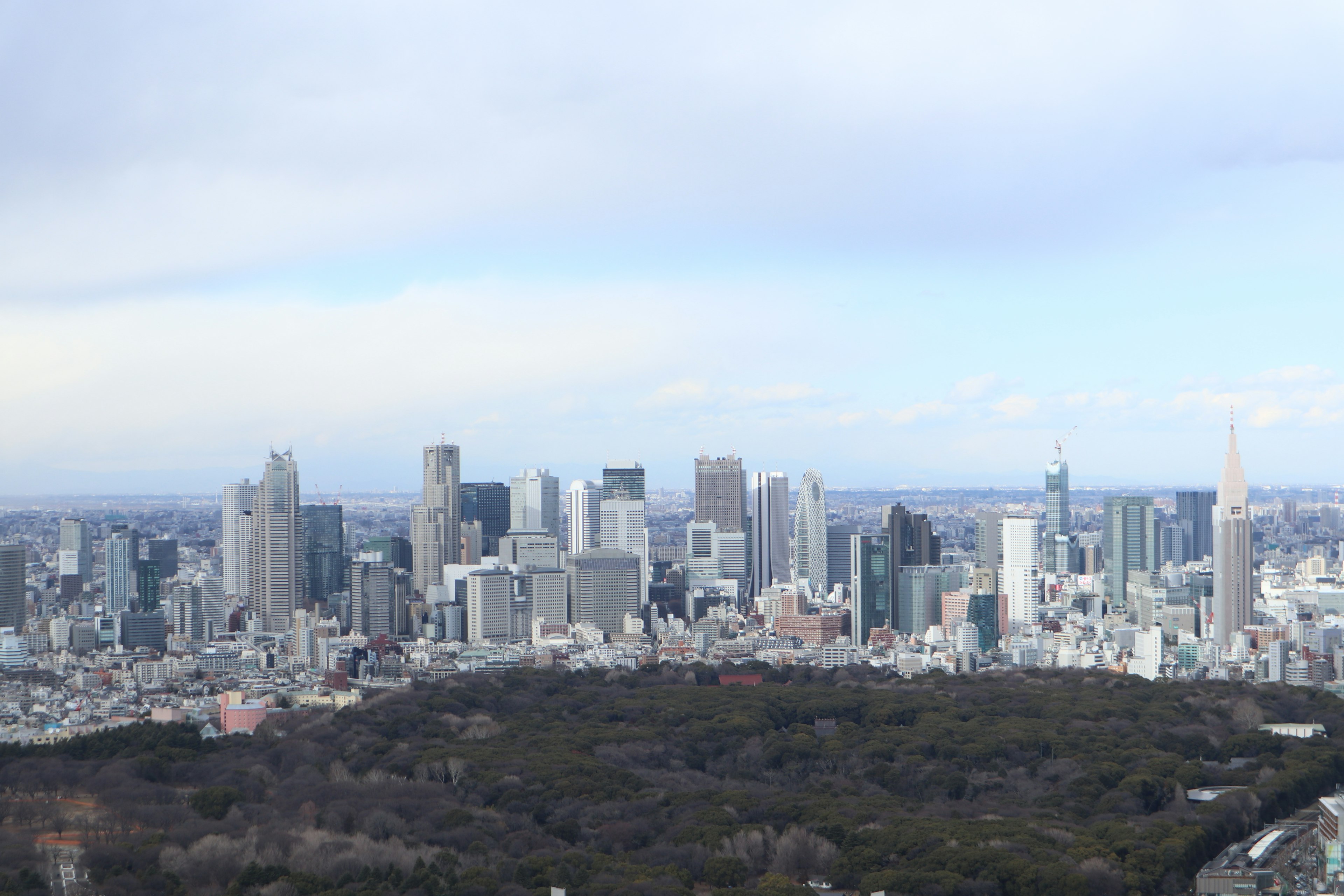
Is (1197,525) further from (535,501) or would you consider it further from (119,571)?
(119,571)

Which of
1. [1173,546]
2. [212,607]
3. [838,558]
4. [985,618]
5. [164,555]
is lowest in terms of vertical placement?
[985,618]

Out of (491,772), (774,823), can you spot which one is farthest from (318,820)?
(774,823)

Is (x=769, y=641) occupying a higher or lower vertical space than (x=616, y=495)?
lower

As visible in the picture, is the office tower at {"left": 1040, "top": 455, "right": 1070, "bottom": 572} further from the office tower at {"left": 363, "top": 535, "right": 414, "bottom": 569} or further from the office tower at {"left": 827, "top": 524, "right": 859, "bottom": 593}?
the office tower at {"left": 363, "top": 535, "right": 414, "bottom": 569}

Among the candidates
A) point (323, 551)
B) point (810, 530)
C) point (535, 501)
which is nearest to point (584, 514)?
point (535, 501)

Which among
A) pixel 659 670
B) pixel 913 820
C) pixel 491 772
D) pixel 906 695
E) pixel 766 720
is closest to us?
pixel 913 820

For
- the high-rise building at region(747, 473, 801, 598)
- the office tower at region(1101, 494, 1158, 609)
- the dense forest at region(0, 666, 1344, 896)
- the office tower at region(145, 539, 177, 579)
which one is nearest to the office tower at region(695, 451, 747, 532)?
the high-rise building at region(747, 473, 801, 598)

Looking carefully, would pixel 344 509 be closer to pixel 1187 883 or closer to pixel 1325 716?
pixel 1325 716
